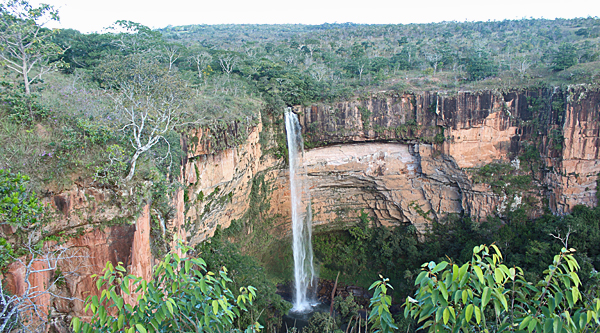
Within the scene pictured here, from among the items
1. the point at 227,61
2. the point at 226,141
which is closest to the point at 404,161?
the point at 226,141

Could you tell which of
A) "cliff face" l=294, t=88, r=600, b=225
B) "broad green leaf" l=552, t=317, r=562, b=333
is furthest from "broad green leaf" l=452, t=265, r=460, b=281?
"cliff face" l=294, t=88, r=600, b=225

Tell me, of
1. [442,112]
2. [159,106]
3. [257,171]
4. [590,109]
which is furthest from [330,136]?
[590,109]

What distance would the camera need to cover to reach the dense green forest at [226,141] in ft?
12.8

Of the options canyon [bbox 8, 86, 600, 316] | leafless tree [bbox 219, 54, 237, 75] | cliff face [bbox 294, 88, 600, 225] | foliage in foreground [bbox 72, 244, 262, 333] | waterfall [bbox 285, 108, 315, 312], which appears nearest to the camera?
foliage in foreground [bbox 72, 244, 262, 333]

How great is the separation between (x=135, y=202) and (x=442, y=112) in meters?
17.2

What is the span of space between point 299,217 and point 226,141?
8.98m

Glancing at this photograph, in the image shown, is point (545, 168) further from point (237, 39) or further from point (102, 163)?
point (237, 39)

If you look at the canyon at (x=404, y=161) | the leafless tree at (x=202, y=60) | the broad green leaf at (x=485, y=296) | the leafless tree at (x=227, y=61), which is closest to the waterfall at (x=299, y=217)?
the canyon at (x=404, y=161)

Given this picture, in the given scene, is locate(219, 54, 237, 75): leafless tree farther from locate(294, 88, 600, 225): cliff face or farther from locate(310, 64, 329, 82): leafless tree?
locate(294, 88, 600, 225): cliff face

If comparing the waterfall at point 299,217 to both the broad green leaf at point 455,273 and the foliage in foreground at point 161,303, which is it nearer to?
the foliage in foreground at point 161,303

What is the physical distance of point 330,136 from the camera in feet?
68.6

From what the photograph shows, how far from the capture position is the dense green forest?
3896 mm

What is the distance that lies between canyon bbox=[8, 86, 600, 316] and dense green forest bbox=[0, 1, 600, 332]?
813 millimetres

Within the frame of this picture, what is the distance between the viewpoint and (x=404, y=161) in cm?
2164
